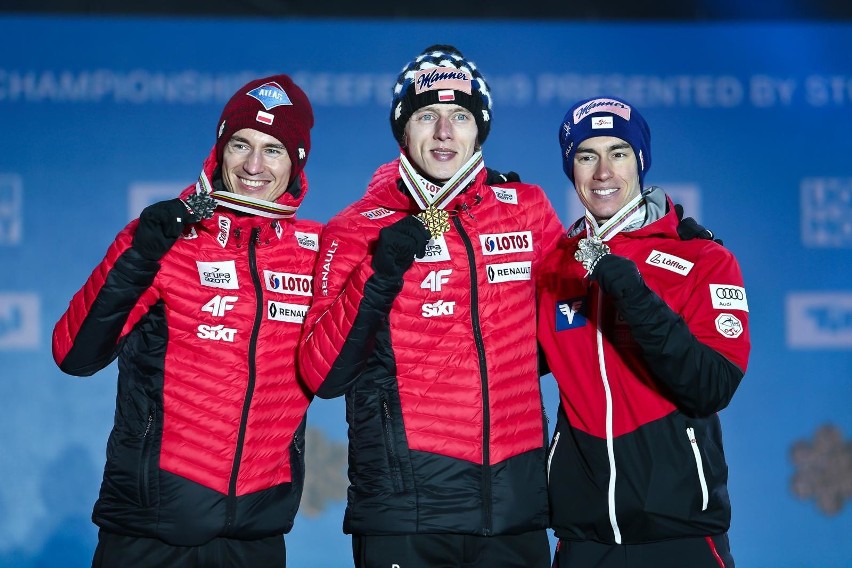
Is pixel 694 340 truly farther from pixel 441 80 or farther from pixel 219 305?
pixel 219 305

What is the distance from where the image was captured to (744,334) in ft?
6.61

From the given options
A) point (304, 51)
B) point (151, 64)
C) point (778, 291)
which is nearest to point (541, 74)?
point (304, 51)

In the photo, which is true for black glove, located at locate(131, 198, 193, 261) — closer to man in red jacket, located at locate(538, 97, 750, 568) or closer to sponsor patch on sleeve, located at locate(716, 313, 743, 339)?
man in red jacket, located at locate(538, 97, 750, 568)

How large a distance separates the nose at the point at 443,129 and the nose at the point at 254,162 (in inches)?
16.5

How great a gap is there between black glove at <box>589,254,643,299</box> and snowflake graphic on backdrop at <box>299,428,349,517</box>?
2582 mm

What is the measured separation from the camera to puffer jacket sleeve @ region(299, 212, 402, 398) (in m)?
2.04

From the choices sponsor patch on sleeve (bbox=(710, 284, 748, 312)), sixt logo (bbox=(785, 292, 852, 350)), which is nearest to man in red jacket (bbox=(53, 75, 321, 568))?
sponsor patch on sleeve (bbox=(710, 284, 748, 312))

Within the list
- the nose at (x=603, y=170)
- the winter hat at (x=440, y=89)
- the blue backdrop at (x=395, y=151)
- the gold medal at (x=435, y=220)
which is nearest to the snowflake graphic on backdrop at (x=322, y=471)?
the blue backdrop at (x=395, y=151)

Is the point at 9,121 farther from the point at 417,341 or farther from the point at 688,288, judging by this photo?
the point at 688,288

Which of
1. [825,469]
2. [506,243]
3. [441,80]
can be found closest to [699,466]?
[506,243]

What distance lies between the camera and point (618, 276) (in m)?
1.85

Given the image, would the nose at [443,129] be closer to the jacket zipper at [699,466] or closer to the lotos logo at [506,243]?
the lotos logo at [506,243]

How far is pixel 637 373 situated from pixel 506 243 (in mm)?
422

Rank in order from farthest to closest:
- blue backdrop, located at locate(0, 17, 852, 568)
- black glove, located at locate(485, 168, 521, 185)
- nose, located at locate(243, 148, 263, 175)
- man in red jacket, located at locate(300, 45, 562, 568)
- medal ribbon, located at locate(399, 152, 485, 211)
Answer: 1. blue backdrop, located at locate(0, 17, 852, 568)
2. black glove, located at locate(485, 168, 521, 185)
3. nose, located at locate(243, 148, 263, 175)
4. medal ribbon, located at locate(399, 152, 485, 211)
5. man in red jacket, located at locate(300, 45, 562, 568)
